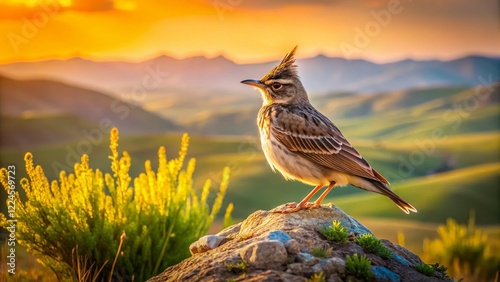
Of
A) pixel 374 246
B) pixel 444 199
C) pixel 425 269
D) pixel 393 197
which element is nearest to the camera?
pixel 374 246

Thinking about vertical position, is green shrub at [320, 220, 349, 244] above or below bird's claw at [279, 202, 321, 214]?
below

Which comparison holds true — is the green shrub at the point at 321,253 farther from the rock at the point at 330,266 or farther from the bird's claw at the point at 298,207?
the bird's claw at the point at 298,207

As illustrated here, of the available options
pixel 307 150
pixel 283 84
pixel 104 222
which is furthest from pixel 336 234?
pixel 104 222

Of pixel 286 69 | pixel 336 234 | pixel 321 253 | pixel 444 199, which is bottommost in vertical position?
pixel 321 253

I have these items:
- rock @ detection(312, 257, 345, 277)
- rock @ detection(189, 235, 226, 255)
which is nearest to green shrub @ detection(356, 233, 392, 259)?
rock @ detection(312, 257, 345, 277)

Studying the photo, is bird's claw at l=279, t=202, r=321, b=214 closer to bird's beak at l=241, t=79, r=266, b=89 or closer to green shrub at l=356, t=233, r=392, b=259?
green shrub at l=356, t=233, r=392, b=259

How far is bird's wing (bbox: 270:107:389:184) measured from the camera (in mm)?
7168

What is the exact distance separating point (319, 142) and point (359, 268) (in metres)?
2.21

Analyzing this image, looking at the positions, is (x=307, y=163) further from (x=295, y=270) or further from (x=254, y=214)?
(x=295, y=270)

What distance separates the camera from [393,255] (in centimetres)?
631

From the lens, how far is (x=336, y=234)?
6180 millimetres

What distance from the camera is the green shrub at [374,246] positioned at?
20.1 feet

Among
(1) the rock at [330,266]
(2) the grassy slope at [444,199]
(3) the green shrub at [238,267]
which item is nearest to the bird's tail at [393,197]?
(1) the rock at [330,266]

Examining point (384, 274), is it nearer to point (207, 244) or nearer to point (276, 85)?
point (207, 244)
